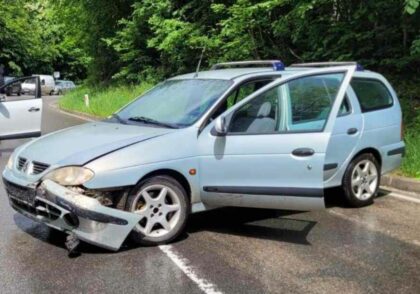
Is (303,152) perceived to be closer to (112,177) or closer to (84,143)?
(112,177)

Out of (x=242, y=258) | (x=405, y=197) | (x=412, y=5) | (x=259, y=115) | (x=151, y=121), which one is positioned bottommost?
(x=405, y=197)

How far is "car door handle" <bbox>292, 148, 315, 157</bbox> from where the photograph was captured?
573 centimetres

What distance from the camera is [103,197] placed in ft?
17.4

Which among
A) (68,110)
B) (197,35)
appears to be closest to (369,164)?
(197,35)

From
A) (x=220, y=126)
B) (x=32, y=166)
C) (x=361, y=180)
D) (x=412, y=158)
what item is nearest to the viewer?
(x=32, y=166)

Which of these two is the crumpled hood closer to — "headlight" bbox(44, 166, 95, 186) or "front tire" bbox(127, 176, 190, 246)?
"headlight" bbox(44, 166, 95, 186)

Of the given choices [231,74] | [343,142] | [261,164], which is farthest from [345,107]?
[261,164]

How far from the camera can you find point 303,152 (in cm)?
575

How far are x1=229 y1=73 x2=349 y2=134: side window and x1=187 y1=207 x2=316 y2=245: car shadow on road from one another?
1.04 metres

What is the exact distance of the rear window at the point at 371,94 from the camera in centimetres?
730

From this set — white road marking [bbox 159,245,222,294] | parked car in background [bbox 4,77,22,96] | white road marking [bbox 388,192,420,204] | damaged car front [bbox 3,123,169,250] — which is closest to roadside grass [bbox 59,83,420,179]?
white road marking [bbox 388,192,420,204]

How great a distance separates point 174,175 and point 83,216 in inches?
39.9

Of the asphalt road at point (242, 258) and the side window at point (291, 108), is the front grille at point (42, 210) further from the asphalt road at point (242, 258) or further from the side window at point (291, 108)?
the side window at point (291, 108)

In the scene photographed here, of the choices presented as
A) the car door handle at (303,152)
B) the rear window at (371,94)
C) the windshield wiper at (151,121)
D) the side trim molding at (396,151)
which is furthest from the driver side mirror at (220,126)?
Result: the side trim molding at (396,151)
